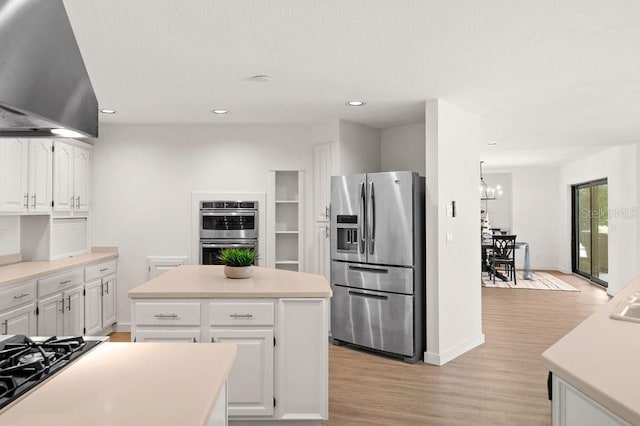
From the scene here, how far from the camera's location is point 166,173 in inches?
214

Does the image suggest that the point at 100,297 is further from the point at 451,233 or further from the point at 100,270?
the point at 451,233

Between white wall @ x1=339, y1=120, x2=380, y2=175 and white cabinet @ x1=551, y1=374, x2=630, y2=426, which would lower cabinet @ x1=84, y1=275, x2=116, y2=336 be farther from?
white cabinet @ x1=551, y1=374, x2=630, y2=426

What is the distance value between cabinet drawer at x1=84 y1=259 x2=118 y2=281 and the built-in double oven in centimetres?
98

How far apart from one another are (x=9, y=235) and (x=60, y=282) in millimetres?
765

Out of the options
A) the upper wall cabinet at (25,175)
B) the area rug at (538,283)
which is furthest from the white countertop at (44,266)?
the area rug at (538,283)

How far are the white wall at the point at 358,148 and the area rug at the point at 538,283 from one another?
452cm

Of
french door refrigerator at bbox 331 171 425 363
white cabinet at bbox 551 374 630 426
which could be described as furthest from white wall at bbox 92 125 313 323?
white cabinet at bbox 551 374 630 426

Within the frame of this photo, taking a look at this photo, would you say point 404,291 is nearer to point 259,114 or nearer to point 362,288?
point 362,288

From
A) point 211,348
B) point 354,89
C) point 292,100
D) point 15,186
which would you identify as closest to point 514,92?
point 354,89


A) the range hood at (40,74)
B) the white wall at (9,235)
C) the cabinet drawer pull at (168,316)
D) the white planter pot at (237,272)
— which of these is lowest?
the cabinet drawer pull at (168,316)

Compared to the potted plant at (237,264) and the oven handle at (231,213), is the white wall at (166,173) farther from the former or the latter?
the potted plant at (237,264)

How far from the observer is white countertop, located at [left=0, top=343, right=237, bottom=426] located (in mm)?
1132

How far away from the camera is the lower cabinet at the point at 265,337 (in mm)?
2818

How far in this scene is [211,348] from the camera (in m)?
1.73
